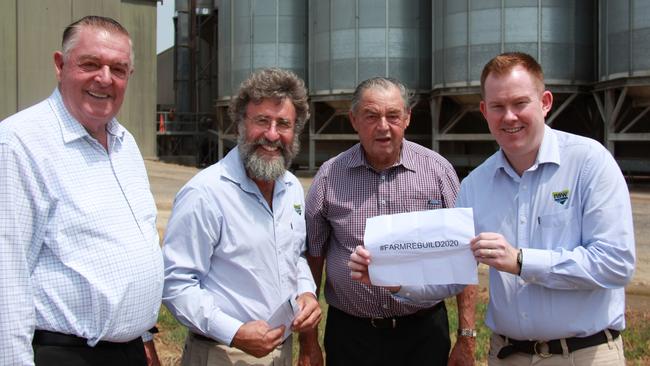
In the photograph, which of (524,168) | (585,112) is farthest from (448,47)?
(524,168)

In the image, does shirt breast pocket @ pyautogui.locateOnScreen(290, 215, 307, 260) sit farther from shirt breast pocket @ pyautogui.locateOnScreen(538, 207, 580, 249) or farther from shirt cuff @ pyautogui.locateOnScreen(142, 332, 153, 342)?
shirt breast pocket @ pyautogui.locateOnScreen(538, 207, 580, 249)

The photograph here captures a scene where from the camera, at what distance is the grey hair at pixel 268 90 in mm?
3590

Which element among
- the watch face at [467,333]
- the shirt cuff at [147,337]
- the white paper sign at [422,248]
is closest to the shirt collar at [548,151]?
the white paper sign at [422,248]

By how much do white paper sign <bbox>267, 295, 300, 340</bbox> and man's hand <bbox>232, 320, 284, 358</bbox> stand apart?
0.19 feet

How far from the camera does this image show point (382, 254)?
11.3 ft

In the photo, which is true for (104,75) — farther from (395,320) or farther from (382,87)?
(395,320)

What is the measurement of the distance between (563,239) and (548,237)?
70 mm

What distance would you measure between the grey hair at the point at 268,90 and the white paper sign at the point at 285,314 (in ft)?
3.58

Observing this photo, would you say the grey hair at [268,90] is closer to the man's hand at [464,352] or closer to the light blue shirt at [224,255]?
the light blue shirt at [224,255]

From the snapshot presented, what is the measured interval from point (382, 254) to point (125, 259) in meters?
1.33

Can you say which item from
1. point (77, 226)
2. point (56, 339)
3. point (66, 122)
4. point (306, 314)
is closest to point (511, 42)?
point (306, 314)

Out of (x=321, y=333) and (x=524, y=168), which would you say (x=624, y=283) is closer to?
(x=524, y=168)

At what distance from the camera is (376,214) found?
4164 millimetres

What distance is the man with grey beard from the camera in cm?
338
